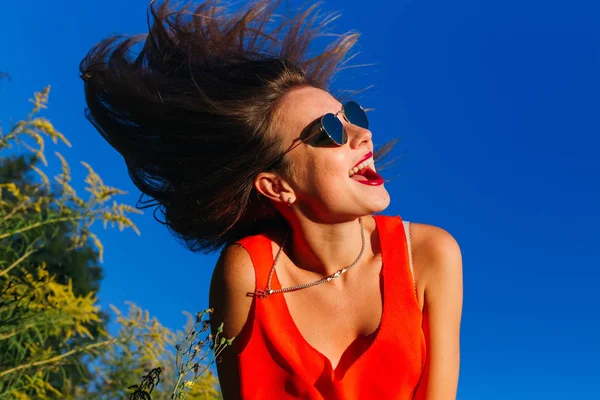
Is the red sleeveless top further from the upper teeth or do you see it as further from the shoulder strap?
the upper teeth

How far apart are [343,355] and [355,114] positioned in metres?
1.09

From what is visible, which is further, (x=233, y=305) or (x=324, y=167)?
(x=233, y=305)

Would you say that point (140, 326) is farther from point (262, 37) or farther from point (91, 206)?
point (262, 37)

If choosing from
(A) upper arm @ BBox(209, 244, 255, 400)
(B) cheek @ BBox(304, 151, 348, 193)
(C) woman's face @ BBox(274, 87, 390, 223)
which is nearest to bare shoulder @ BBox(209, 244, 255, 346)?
(A) upper arm @ BBox(209, 244, 255, 400)

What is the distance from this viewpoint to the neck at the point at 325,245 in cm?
303

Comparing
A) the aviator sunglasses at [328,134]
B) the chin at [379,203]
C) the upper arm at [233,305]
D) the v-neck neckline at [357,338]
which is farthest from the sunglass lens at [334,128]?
the upper arm at [233,305]

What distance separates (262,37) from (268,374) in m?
1.75

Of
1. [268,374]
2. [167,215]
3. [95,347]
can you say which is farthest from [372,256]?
[95,347]

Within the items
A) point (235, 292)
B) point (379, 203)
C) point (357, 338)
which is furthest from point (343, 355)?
point (379, 203)

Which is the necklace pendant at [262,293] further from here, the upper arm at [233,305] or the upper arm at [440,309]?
the upper arm at [440,309]

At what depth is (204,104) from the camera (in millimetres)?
3232

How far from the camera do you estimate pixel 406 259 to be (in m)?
3.06

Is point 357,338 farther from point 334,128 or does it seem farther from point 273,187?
point 334,128

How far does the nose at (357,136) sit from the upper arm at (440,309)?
516mm
